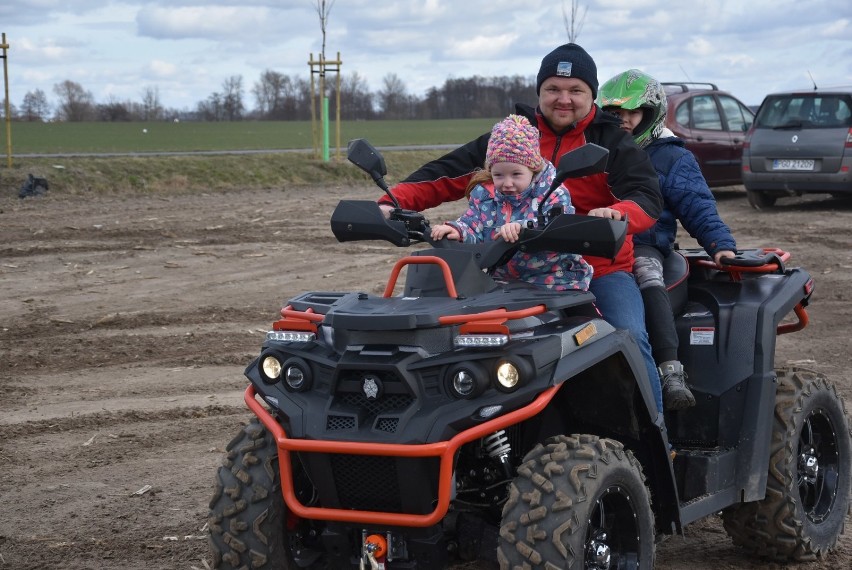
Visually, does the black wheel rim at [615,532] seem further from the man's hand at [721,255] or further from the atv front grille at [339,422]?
the man's hand at [721,255]

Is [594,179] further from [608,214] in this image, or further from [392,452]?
[392,452]

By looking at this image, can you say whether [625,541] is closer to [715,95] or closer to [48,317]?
[48,317]

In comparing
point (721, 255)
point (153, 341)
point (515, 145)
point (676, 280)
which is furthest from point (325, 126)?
point (515, 145)

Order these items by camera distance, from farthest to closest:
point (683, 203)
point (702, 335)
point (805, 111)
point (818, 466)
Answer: point (805, 111)
point (683, 203)
point (818, 466)
point (702, 335)

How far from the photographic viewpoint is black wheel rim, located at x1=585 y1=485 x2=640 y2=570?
4008 mm

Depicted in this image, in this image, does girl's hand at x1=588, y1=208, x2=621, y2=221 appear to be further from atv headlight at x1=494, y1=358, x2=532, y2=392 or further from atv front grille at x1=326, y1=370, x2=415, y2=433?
atv front grille at x1=326, y1=370, x2=415, y2=433

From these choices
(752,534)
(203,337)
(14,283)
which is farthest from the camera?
(14,283)

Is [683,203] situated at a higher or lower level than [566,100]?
lower

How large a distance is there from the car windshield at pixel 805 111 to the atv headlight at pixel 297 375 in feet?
49.2

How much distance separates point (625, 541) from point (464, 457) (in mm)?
606

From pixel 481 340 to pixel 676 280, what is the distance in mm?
1767

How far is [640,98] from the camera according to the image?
18.4 feet

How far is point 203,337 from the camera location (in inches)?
395

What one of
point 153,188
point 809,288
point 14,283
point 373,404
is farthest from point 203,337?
point 153,188
